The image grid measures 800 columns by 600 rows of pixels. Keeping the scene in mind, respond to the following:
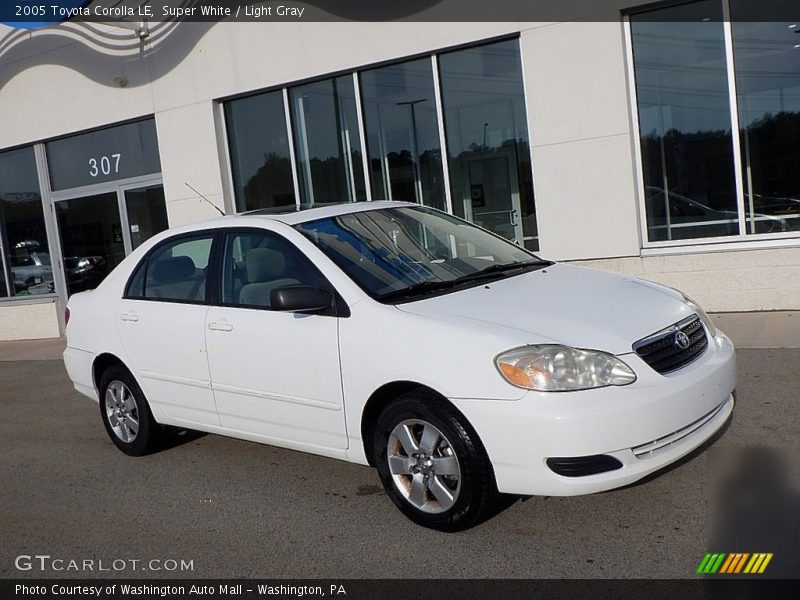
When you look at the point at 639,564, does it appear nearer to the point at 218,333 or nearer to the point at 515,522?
the point at 515,522

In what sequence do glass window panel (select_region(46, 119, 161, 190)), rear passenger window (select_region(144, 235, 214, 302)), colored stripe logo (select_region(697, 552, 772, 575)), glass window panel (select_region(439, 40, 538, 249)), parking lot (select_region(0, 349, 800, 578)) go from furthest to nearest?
glass window panel (select_region(46, 119, 161, 190)), glass window panel (select_region(439, 40, 538, 249)), rear passenger window (select_region(144, 235, 214, 302)), parking lot (select_region(0, 349, 800, 578)), colored stripe logo (select_region(697, 552, 772, 575))

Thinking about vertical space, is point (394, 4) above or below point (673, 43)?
above

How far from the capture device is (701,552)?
11.7 feet

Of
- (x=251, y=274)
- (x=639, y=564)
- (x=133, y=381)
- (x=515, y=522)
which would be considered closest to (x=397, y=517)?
(x=515, y=522)

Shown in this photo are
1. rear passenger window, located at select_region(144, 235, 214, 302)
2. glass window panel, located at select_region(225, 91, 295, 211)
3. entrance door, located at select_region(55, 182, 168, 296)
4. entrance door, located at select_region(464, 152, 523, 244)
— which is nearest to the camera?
rear passenger window, located at select_region(144, 235, 214, 302)

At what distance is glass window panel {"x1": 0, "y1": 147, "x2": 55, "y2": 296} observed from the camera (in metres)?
14.6

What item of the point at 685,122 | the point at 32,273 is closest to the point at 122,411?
the point at 685,122

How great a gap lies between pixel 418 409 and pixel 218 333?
1.58m

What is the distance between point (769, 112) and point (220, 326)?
6.54 metres

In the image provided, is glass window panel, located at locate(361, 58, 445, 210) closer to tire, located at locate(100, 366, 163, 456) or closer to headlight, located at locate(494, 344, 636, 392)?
tire, located at locate(100, 366, 163, 456)

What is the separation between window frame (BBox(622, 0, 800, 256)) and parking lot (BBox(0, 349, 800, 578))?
269cm

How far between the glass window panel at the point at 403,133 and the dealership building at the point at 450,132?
26mm

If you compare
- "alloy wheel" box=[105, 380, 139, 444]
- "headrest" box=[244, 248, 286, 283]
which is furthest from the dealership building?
"headrest" box=[244, 248, 286, 283]

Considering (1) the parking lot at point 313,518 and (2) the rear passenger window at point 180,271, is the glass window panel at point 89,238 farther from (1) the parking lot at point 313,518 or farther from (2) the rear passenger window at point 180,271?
(2) the rear passenger window at point 180,271
